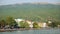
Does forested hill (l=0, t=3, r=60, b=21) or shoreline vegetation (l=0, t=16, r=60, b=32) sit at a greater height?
forested hill (l=0, t=3, r=60, b=21)

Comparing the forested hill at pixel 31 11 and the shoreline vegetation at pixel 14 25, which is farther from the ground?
the forested hill at pixel 31 11

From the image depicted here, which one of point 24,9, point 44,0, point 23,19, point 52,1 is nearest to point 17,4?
point 24,9

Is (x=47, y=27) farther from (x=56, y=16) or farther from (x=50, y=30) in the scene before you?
(x=56, y=16)

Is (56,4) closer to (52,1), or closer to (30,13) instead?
(52,1)

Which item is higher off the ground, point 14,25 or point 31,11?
point 31,11

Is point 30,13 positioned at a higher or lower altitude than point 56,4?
lower

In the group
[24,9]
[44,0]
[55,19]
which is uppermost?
[44,0]

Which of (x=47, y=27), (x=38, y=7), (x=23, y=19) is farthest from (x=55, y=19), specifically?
(x=23, y=19)
